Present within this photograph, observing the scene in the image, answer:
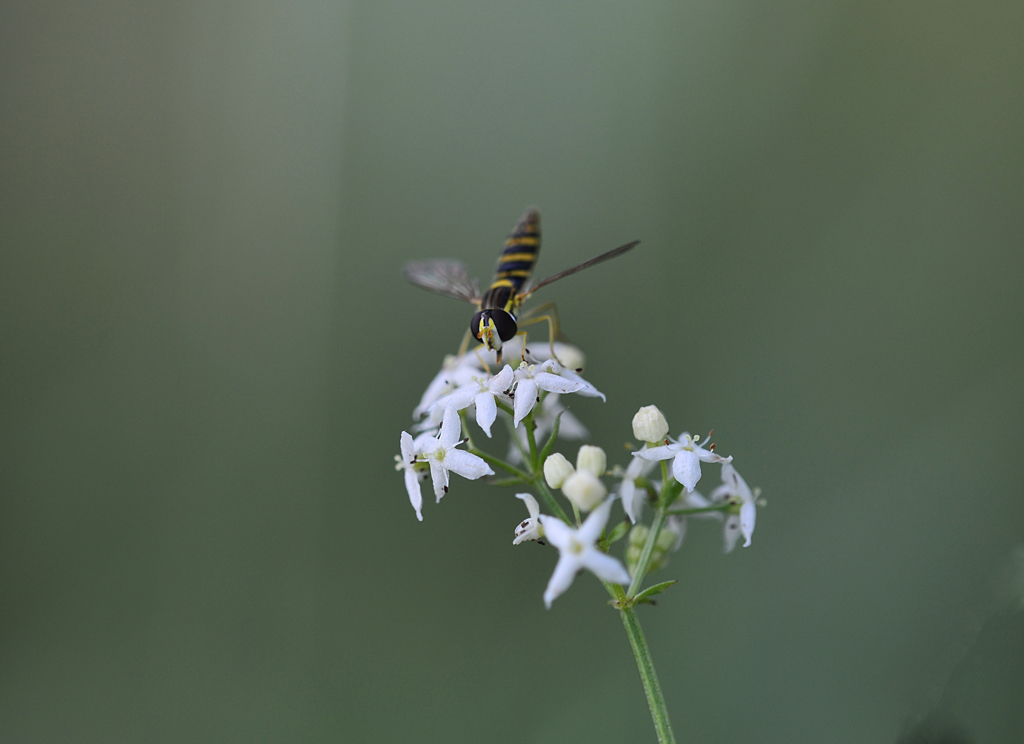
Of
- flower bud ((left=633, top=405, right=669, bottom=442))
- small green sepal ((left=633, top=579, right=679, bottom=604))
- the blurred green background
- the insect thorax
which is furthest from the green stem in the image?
the blurred green background

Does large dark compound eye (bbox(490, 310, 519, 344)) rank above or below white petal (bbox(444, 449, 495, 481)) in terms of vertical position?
above

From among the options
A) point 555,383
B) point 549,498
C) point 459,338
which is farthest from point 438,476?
point 459,338

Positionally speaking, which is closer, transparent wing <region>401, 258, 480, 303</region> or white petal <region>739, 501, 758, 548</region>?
white petal <region>739, 501, 758, 548</region>

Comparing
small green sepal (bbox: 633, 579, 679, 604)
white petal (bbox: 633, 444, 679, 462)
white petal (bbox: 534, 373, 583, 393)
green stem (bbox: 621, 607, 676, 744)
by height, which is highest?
white petal (bbox: 534, 373, 583, 393)

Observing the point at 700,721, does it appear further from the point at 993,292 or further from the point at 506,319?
the point at 993,292

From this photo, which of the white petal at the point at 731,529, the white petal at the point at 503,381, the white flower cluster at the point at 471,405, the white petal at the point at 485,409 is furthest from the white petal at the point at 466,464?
the white petal at the point at 731,529

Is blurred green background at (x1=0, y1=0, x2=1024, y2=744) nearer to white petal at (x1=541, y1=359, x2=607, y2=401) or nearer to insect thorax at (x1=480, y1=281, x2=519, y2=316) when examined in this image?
insect thorax at (x1=480, y1=281, x2=519, y2=316)
